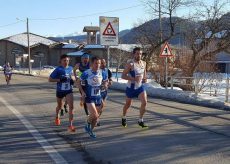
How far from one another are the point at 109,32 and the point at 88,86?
11.6m

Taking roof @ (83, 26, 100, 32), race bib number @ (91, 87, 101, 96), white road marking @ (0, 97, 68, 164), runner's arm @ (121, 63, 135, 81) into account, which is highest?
roof @ (83, 26, 100, 32)

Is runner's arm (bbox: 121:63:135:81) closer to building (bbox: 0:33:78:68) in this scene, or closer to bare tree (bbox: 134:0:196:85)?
bare tree (bbox: 134:0:196:85)

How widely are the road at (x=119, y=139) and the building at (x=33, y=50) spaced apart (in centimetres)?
6667

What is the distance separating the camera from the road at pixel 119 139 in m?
6.87

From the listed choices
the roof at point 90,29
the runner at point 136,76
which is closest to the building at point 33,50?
the roof at point 90,29

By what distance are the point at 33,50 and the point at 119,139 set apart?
71.8 meters

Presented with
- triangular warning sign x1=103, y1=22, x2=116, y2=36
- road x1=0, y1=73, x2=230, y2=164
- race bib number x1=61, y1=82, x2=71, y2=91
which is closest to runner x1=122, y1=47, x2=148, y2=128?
road x1=0, y1=73, x2=230, y2=164

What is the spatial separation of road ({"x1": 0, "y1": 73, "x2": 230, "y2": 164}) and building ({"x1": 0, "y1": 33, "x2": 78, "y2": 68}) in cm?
6667

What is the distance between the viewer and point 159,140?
27.0 ft

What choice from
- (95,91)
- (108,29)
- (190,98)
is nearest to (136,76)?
(95,91)

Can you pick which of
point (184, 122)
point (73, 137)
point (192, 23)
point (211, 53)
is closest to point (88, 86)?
point (73, 137)

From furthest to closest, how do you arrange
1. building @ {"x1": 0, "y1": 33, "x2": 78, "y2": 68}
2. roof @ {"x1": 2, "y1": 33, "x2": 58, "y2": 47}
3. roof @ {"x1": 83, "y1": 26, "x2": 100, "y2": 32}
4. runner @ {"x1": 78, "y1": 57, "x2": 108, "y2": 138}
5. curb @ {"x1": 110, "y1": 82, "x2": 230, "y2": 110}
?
building @ {"x1": 0, "y1": 33, "x2": 78, "y2": 68}
roof @ {"x1": 2, "y1": 33, "x2": 58, "y2": 47}
roof @ {"x1": 83, "y1": 26, "x2": 100, "y2": 32}
curb @ {"x1": 110, "y1": 82, "x2": 230, "y2": 110}
runner @ {"x1": 78, "y1": 57, "x2": 108, "y2": 138}

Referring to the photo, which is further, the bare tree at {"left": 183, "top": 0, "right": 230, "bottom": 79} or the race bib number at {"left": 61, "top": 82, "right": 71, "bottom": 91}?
the bare tree at {"left": 183, "top": 0, "right": 230, "bottom": 79}

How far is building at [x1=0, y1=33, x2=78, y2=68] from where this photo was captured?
78.2m
